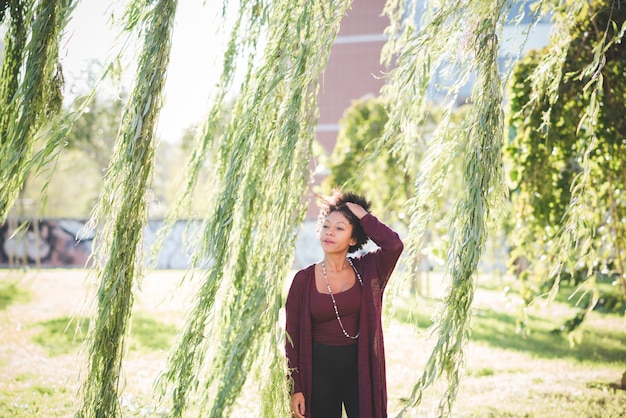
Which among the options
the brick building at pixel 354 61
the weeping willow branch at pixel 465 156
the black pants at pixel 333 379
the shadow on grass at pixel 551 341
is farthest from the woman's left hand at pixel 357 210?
the brick building at pixel 354 61

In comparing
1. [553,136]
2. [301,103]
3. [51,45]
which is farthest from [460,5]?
[553,136]

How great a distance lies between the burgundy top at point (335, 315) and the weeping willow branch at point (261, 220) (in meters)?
0.26

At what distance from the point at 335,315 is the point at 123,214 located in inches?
42.9

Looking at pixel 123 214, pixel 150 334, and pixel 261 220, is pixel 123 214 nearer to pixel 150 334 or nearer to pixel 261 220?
pixel 261 220

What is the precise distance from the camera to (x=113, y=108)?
66.3 ft

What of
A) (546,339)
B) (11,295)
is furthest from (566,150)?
(11,295)

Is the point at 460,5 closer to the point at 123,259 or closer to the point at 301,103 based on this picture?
the point at 301,103

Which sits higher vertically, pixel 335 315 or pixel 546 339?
pixel 335 315

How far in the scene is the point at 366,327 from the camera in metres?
3.07

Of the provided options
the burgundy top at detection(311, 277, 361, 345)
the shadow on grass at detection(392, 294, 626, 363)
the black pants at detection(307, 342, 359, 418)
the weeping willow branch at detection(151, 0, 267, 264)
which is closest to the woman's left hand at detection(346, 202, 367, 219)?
the burgundy top at detection(311, 277, 361, 345)

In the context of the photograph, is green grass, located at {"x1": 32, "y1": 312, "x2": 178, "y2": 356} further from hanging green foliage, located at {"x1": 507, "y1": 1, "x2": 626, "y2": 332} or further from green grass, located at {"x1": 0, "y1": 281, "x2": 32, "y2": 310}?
hanging green foliage, located at {"x1": 507, "y1": 1, "x2": 626, "y2": 332}

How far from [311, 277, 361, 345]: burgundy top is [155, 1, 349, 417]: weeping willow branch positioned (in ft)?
0.85

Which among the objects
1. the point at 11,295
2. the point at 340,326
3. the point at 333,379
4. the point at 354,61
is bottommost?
the point at 11,295

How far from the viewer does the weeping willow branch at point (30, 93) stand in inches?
112
